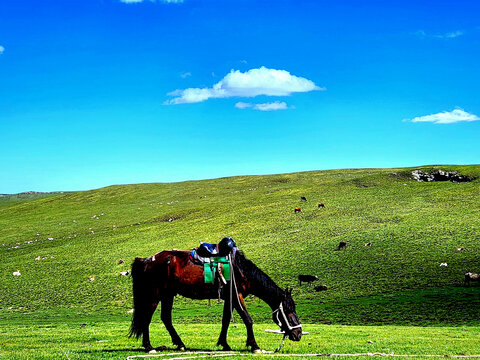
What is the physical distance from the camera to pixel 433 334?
19.0m

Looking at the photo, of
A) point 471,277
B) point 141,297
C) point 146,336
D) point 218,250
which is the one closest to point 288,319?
point 218,250

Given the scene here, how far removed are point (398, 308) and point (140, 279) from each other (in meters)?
19.6

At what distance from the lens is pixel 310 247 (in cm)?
4475

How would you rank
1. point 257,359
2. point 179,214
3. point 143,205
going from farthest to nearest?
point 143,205
point 179,214
point 257,359

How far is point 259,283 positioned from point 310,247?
106 feet

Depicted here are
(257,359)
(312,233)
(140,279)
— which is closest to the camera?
(257,359)

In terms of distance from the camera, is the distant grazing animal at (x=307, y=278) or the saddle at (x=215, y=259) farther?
the distant grazing animal at (x=307, y=278)

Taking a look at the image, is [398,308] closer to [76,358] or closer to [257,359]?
[257,359]

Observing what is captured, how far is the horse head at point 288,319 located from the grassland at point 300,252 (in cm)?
592

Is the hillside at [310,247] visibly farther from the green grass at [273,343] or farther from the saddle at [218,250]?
the saddle at [218,250]

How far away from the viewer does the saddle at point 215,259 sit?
13117mm

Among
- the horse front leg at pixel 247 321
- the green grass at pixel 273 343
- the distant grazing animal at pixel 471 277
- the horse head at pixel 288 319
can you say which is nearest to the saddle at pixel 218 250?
the horse front leg at pixel 247 321

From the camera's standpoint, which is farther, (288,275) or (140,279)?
(288,275)

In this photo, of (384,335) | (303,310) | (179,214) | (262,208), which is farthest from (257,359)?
(179,214)
